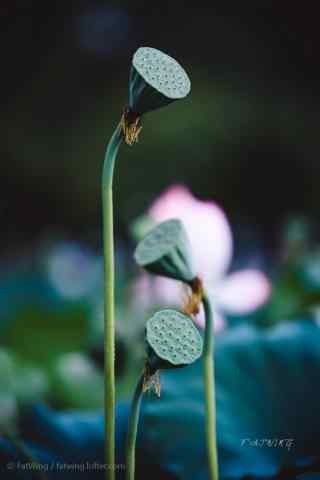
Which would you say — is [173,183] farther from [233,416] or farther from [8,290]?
[233,416]

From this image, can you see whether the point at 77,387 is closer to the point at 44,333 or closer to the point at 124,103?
the point at 44,333

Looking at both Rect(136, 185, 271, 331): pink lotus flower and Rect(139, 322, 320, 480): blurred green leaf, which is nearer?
Rect(139, 322, 320, 480): blurred green leaf

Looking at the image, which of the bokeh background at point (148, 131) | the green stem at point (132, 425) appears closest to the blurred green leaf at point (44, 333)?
the bokeh background at point (148, 131)

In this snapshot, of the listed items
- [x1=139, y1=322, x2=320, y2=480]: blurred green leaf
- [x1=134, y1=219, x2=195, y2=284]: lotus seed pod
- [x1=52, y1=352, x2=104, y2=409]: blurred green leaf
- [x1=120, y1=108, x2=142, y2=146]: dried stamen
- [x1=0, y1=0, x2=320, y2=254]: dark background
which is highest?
[x1=120, y1=108, x2=142, y2=146]: dried stamen

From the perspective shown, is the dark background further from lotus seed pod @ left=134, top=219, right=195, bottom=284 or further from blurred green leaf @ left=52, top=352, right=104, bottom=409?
lotus seed pod @ left=134, top=219, right=195, bottom=284

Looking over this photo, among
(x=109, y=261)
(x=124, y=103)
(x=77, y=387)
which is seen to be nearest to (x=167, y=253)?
(x=109, y=261)

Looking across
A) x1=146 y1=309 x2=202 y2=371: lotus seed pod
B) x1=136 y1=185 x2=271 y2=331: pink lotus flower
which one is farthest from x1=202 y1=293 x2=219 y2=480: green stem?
x1=136 y1=185 x2=271 y2=331: pink lotus flower

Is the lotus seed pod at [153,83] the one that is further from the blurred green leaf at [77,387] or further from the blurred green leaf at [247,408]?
the blurred green leaf at [77,387]
